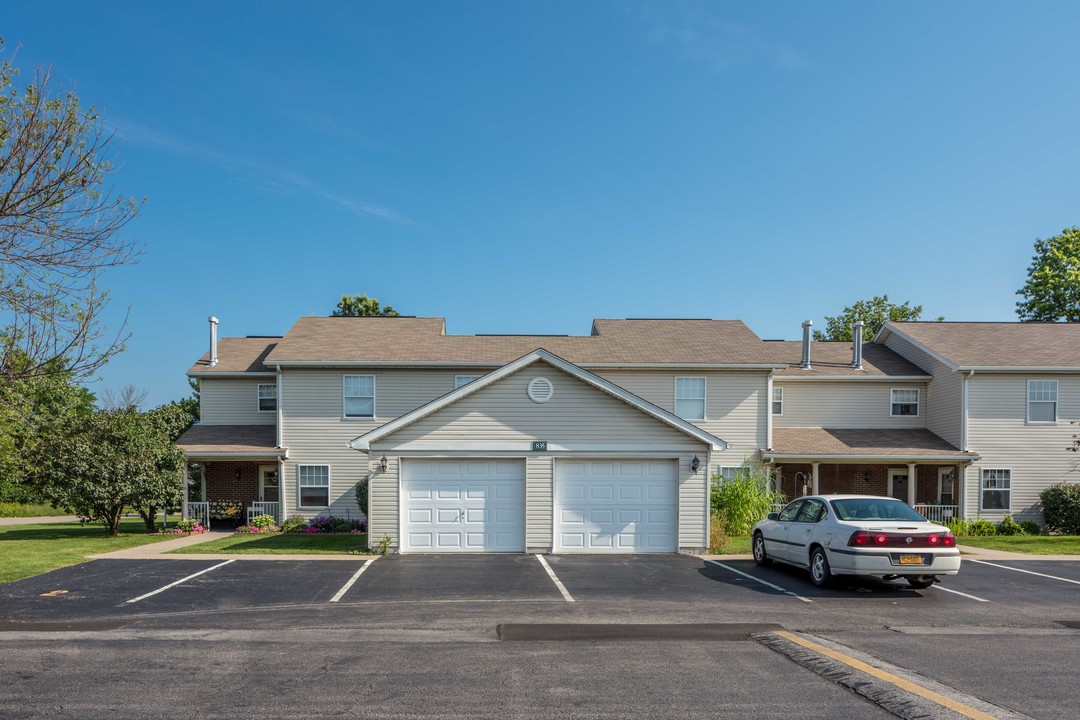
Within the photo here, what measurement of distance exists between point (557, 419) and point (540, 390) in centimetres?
81

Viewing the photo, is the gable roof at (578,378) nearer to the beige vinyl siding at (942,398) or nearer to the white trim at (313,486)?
the white trim at (313,486)

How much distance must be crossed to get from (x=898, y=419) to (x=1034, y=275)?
79.8ft

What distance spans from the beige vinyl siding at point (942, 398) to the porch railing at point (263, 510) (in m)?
23.1

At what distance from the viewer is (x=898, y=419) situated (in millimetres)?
26125

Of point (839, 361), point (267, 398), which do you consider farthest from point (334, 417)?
point (839, 361)

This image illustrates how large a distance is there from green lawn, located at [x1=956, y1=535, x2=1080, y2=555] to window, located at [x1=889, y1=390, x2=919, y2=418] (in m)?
4.95

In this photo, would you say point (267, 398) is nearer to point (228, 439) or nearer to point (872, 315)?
point (228, 439)

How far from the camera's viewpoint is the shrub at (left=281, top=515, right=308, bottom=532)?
74.0ft

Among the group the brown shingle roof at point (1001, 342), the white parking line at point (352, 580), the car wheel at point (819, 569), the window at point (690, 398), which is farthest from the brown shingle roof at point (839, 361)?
the white parking line at point (352, 580)

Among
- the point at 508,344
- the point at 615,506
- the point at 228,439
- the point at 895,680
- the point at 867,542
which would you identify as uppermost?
the point at 508,344

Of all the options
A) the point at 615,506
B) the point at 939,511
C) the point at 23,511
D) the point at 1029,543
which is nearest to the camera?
the point at 615,506

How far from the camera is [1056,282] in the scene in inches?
1626

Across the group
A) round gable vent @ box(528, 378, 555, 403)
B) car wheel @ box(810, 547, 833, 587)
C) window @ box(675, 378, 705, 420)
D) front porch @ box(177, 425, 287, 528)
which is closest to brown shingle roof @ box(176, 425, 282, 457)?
front porch @ box(177, 425, 287, 528)

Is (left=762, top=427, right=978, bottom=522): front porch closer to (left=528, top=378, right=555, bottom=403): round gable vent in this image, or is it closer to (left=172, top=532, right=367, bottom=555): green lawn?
(left=528, top=378, right=555, bottom=403): round gable vent
